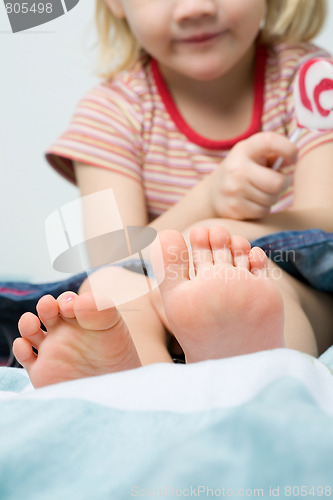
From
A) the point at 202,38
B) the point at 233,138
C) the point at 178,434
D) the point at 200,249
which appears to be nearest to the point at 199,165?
the point at 233,138

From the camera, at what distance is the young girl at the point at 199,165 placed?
15.4 inches

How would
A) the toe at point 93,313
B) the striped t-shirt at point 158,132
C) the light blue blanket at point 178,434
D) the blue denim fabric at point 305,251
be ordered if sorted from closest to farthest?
the light blue blanket at point 178,434
the toe at point 93,313
the blue denim fabric at point 305,251
the striped t-shirt at point 158,132

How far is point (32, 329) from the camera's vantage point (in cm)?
39

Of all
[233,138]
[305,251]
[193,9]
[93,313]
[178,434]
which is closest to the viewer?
[178,434]

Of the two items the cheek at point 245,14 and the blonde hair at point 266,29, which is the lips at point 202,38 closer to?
the cheek at point 245,14

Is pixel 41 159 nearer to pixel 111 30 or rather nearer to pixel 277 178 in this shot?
pixel 111 30

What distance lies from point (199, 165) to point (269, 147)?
25 centimetres

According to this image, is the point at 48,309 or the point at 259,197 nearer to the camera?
the point at 48,309

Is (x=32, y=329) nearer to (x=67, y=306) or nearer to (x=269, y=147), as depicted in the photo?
(x=67, y=306)

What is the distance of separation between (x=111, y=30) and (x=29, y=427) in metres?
0.76

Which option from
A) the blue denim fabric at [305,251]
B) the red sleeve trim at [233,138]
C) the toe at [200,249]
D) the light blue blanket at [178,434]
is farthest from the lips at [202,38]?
the light blue blanket at [178,434]

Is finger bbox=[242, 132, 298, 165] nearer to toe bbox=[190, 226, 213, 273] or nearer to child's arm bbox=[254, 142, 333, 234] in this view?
child's arm bbox=[254, 142, 333, 234]

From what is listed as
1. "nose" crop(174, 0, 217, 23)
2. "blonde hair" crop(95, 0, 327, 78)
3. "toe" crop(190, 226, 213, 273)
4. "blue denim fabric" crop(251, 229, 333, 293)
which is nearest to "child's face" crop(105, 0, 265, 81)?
"nose" crop(174, 0, 217, 23)

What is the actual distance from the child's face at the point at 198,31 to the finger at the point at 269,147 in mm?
173
